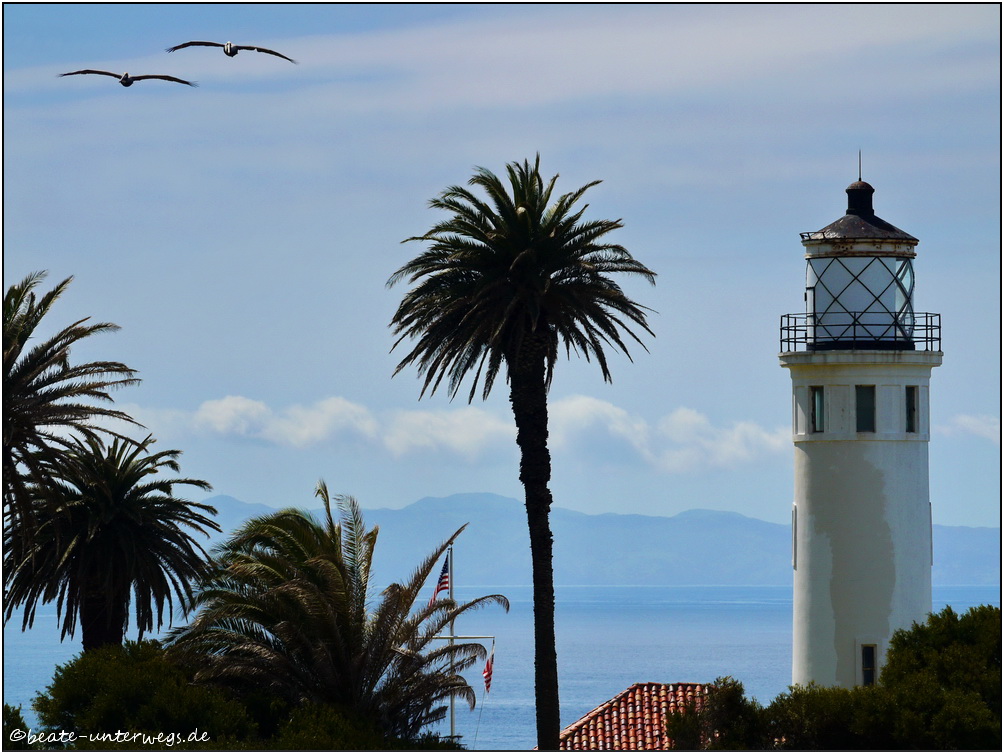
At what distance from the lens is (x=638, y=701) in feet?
148

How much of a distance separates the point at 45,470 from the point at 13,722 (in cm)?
→ 480

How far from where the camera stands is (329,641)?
32.6m

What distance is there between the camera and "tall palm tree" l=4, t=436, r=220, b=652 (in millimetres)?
39594

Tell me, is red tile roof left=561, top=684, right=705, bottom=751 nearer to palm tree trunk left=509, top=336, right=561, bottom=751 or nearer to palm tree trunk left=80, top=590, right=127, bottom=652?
palm tree trunk left=509, top=336, right=561, bottom=751

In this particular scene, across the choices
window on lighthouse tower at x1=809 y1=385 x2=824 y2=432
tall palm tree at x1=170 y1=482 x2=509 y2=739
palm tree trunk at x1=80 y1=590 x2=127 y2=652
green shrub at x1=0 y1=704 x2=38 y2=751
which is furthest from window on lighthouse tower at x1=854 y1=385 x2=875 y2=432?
green shrub at x1=0 y1=704 x2=38 y2=751

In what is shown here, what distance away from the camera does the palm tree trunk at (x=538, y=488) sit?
118 ft

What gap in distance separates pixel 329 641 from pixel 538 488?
23.3ft

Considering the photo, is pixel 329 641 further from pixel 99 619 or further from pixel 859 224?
pixel 859 224

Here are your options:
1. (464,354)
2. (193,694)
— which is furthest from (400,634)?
(464,354)

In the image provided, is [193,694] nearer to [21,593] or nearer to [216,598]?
[216,598]

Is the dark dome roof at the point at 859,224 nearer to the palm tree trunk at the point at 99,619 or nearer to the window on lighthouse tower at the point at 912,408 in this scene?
the window on lighthouse tower at the point at 912,408

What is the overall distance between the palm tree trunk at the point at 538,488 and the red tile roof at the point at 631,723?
3.86 metres

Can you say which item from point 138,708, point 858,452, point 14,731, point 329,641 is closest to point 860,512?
point 858,452

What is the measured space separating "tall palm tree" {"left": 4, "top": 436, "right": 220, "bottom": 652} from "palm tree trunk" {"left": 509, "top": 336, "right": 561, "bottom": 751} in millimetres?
8258
